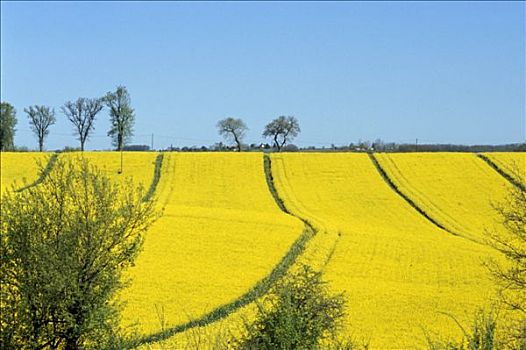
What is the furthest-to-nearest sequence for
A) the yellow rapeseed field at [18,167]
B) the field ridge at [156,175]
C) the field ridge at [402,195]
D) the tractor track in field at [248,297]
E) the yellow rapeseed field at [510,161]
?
the yellow rapeseed field at [510,161]
the yellow rapeseed field at [18,167]
the field ridge at [156,175]
the field ridge at [402,195]
the tractor track in field at [248,297]

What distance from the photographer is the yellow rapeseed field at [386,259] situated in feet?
76.4

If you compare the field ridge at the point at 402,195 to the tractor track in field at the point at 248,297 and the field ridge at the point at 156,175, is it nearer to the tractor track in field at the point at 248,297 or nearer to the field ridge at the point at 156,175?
the tractor track in field at the point at 248,297

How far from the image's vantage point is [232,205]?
4766 cm

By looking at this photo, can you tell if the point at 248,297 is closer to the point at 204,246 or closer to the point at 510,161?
the point at 204,246

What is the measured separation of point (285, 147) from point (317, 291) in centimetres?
7324

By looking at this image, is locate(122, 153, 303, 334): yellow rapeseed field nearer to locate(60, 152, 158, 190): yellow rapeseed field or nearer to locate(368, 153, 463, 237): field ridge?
locate(60, 152, 158, 190): yellow rapeseed field

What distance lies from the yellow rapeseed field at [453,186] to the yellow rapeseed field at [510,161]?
2.92 feet

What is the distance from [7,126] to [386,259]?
67.2 meters

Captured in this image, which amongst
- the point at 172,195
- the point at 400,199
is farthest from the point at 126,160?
the point at 400,199

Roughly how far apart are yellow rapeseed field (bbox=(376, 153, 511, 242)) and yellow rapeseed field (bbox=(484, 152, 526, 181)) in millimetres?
891

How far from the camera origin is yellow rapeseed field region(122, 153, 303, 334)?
977 inches

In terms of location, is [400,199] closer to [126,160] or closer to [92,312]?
[126,160]

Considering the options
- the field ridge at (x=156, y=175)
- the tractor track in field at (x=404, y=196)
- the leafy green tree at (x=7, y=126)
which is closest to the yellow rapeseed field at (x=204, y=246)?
the field ridge at (x=156, y=175)

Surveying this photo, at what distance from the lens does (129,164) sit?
191 feet
